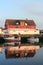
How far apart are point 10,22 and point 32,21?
335 inches

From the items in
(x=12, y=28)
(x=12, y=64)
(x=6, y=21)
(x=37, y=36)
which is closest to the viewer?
(x=12, y=64)

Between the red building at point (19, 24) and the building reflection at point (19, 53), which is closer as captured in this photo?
the building reflection at point (19, 53)

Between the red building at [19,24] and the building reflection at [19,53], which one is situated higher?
the red building at [19,24]

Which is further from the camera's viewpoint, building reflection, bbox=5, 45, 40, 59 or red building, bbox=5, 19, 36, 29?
red building, bbox=5, 19, 36, 29

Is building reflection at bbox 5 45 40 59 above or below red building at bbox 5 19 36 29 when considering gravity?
below

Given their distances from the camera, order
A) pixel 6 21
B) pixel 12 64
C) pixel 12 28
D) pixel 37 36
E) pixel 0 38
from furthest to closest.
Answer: pixel 6 21 → pixel 12 28 → pixel 37 36 → pixel 0 38 → pixel 12 64

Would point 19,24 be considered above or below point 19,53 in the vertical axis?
above

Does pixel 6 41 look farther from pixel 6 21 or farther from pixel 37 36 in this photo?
pixel 6 21

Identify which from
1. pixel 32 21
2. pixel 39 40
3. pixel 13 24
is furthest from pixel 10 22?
pixel 39 40

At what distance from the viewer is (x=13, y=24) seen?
7625 cm

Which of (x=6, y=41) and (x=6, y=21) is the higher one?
(x=6, y=21)

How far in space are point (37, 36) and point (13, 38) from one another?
7409mm

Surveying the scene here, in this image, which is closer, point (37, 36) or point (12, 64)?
point (12, 64)

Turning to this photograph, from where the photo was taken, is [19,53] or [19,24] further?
[19,24]
